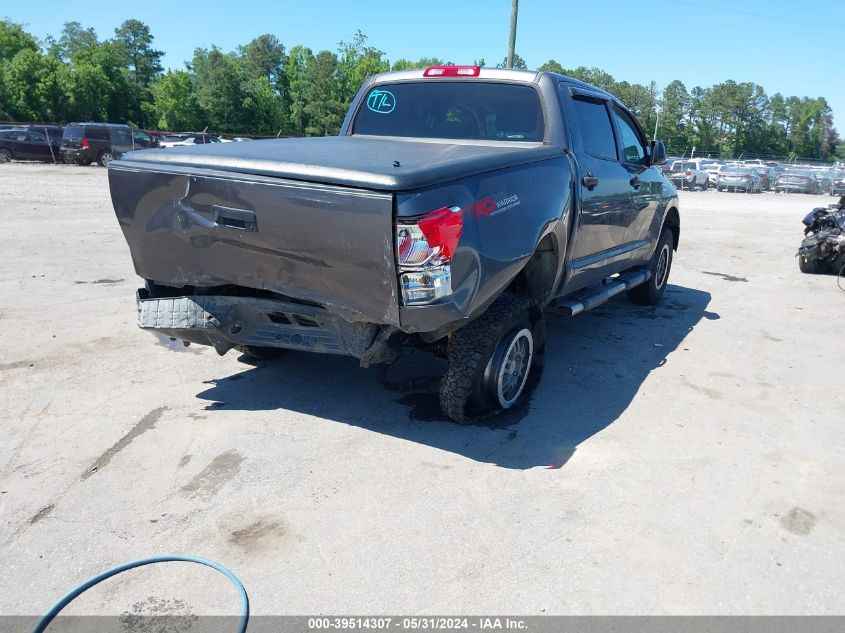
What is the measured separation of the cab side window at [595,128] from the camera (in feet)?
17.0

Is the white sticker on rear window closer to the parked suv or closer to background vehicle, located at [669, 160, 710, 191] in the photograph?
the parked suv

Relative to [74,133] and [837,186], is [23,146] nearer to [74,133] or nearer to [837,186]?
[74,133]

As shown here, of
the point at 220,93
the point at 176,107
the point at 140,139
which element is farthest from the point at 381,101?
the point at 176,107

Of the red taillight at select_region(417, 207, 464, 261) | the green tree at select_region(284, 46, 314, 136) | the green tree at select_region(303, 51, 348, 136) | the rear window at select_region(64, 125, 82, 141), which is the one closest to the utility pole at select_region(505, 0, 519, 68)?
the red taillight at select_region(417, 207, 464, 261)

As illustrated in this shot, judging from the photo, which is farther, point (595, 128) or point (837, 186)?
point (837, 186)

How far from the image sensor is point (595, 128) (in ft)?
17.9

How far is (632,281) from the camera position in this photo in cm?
632

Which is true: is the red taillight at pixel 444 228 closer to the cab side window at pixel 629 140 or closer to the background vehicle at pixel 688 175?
the cab side window at pixel 629 140

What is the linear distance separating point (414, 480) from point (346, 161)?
1.74 m

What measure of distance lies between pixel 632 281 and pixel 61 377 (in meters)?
4.94

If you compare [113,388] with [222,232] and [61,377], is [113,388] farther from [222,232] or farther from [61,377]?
[222,232]

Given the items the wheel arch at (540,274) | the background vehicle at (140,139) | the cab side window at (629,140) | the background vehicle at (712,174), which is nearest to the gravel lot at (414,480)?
the wheel arch at (540,274)

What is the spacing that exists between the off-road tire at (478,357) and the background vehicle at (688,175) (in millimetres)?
31499

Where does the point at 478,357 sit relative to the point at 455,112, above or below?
below
